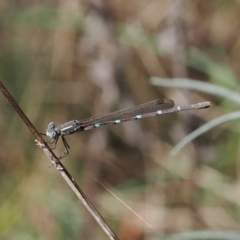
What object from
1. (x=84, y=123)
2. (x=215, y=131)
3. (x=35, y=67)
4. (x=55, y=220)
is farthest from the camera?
(x=35, y=67)

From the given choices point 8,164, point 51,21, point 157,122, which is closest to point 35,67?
point 51,21

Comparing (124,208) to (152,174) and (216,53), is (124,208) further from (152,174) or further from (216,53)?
(216,53)

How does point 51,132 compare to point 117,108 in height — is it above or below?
below

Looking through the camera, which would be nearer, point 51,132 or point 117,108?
point 51,132

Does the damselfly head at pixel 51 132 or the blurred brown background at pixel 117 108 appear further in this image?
the blurred brown background at pixel 117 108

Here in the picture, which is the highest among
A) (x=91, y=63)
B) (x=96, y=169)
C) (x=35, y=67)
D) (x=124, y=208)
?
(x=35, y=67)

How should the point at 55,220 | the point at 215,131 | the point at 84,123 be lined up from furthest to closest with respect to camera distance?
the point at 215,131 < the point at 55,220 < the point at 84,123

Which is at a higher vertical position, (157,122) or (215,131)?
(157,122)

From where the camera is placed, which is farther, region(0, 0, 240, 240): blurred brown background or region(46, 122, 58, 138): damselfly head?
region(0, 0, 240, 240): blurred brown background
